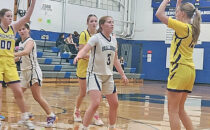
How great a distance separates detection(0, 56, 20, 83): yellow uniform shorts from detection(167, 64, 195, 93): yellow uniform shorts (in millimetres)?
2251

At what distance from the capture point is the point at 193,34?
15.3 ft

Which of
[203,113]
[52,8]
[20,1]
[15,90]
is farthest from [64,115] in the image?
[52,8]

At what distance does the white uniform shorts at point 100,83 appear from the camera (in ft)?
17.6

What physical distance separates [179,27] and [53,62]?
13223 mm

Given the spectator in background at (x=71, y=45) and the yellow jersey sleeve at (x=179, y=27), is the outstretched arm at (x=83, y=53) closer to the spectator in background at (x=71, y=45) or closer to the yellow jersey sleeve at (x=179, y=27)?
the yellow jersey sleeve at (x=179, y=27)

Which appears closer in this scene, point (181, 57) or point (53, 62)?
point (181, 57)

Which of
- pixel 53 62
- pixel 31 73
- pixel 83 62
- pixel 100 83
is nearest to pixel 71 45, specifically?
pixel 53 62

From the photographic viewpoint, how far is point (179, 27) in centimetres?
454

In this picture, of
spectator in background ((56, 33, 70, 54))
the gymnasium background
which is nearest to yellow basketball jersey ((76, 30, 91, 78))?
spectator in background ((56, 33, 70, 54))

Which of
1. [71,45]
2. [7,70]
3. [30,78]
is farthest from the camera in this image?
[71,45]

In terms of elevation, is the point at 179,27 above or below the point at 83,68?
above

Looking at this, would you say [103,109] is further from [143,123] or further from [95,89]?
[95,89]

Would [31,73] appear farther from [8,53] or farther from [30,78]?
[8,53]

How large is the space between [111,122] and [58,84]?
10724 mm
